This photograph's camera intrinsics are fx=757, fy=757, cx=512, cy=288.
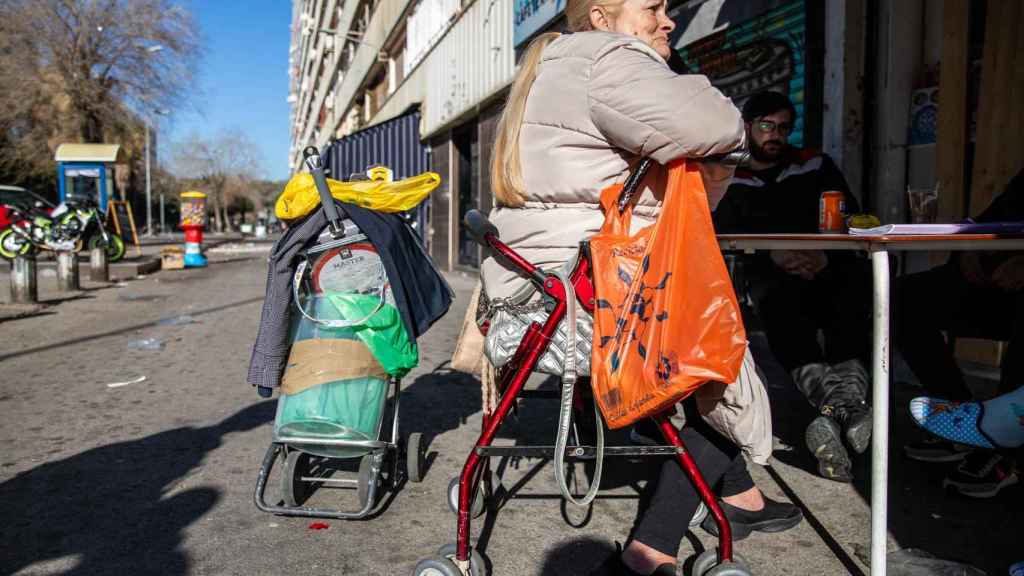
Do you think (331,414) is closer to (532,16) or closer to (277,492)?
(277,492)

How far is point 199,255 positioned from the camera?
704 inches

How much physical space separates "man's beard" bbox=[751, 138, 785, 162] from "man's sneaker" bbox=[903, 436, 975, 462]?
1.53 meters

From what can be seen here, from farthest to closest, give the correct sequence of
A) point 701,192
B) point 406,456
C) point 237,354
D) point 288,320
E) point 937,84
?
point 237,354 < point 937,84 < point 406,456 < point 288,320 < point 701,192

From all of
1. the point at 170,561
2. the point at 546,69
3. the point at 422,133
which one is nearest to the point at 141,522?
the point at 170,561

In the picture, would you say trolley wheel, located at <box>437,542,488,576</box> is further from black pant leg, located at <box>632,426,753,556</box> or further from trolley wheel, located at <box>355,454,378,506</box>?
trolley wheel, located at <box>355,454,378,506</box>

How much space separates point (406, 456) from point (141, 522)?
1.04 m

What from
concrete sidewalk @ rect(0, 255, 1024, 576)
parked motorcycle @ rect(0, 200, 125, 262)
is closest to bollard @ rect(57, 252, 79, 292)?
parked motorcycle @ rect(0, 200, 125, 262)

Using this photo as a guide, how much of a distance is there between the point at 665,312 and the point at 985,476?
1905 mm

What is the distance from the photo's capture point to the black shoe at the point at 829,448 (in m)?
3.00

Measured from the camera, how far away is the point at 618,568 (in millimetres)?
2289

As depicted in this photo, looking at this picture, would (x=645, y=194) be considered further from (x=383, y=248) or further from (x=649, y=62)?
(x=383, y=248)

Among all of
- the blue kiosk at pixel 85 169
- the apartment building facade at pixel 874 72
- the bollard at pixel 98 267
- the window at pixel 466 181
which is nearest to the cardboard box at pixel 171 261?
the bollard at pixel 98 267

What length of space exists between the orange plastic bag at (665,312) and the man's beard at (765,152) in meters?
2.13

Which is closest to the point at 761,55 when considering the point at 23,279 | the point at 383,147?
the point at 23,279
